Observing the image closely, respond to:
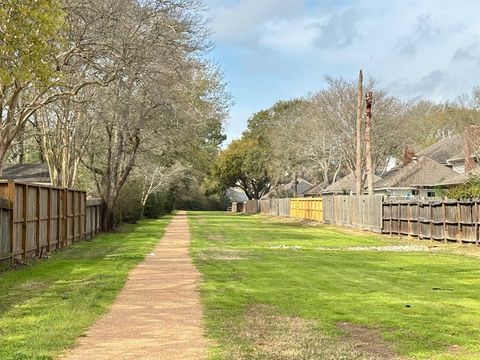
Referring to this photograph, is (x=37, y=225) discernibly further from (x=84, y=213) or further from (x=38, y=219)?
(x=84, y=213)

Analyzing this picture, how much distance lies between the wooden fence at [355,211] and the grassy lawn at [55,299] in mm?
17137

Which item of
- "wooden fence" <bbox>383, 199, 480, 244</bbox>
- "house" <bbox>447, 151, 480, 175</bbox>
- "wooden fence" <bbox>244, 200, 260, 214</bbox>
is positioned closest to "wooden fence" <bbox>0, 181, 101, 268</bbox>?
"wooden fence" <bbox>383, 199, 480, 244</bbox>

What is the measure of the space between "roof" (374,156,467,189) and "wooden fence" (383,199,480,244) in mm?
17488

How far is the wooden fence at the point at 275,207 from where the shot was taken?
204ft

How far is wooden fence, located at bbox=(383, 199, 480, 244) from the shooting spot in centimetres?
2313

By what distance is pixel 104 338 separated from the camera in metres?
7.51

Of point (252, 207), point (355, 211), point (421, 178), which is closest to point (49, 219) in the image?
point (355, 211)

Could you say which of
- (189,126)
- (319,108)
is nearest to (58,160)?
(189,126)

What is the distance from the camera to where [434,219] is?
2609 centimetres

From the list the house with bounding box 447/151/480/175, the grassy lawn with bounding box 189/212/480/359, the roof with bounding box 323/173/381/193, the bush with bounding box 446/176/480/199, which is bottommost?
the grassy lawn with bounding box 189/212/480/359

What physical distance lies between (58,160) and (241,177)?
62484 mm

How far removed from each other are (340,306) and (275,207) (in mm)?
59351

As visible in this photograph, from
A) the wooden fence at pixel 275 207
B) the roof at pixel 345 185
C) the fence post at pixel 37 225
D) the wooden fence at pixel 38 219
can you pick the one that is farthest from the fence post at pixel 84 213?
the roof at pixel 345 185

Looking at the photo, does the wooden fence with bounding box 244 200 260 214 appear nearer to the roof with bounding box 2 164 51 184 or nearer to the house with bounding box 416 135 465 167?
the house with bounding box 416 135 465 167
